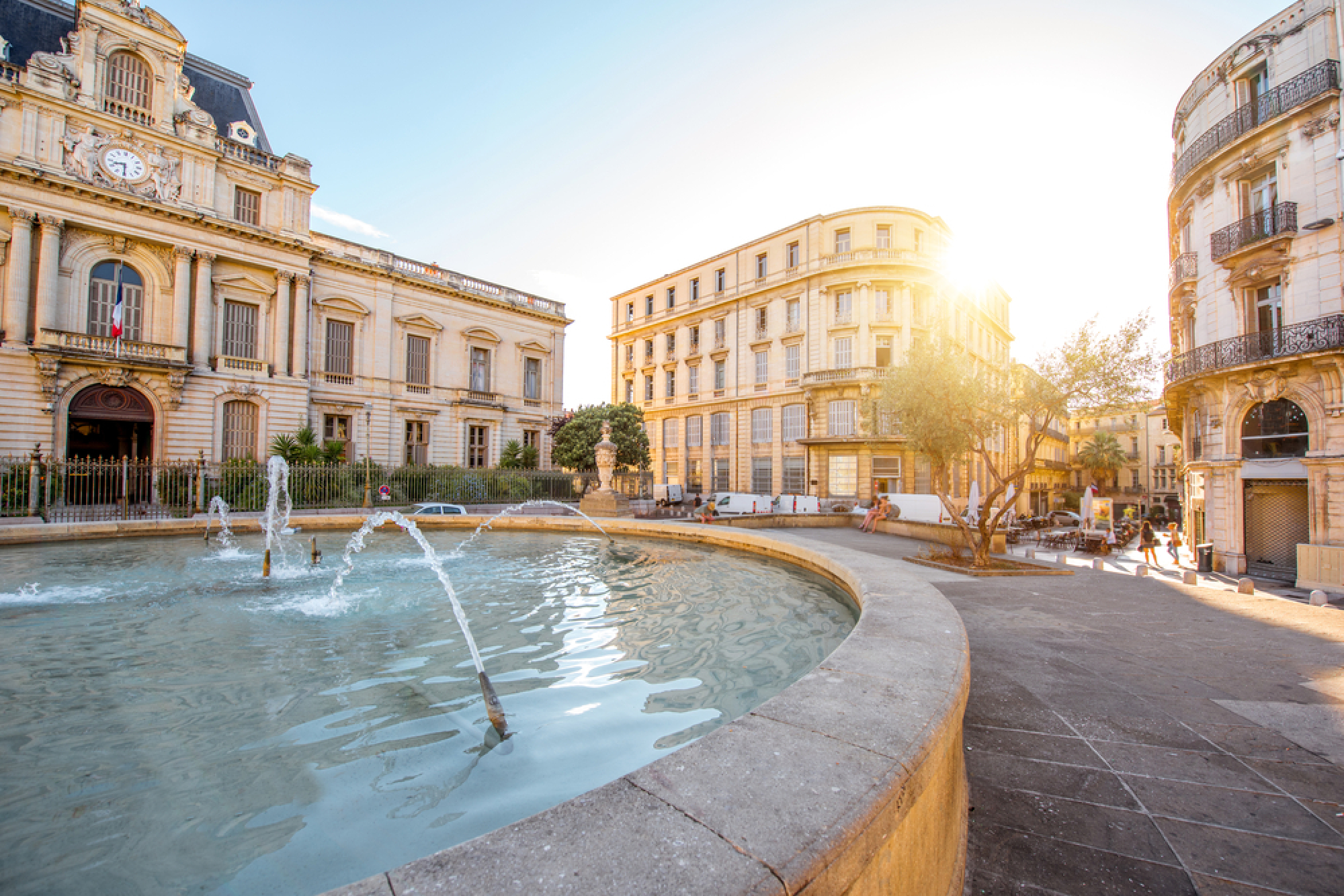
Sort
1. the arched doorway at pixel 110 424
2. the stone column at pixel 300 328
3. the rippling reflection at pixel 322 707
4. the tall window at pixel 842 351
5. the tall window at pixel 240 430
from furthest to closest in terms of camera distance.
→ the tall window at pixel 842 351 → the stone column at pixel 300 328 → the tall window at pixel 240 430 → the arched doorway at pixel 110 424 → the rippling reflection at pixel 322 707

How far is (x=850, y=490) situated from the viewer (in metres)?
30.1

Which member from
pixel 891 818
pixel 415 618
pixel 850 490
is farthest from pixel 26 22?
pixel 850 490

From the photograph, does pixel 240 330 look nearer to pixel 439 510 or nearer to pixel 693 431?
pixel 439 510

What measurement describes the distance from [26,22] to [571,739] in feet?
110

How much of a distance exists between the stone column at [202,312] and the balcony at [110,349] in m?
0.57

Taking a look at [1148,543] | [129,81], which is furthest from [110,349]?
[1148,543]

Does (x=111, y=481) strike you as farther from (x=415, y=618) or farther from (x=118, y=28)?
(x=415, y=618)

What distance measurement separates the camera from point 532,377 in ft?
107

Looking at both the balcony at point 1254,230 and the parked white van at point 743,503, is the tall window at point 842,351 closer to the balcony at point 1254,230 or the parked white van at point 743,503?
the parked white van at point 743,503

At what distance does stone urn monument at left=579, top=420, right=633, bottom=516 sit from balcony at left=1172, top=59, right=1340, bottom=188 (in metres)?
21.2

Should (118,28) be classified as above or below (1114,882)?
above

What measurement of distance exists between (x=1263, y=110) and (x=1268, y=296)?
537 centimetres

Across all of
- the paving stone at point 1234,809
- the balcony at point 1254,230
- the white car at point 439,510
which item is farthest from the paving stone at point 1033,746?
the balcony at point 1254,230

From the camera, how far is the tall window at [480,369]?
2994 centimetres
